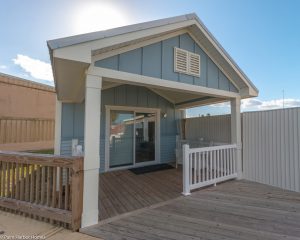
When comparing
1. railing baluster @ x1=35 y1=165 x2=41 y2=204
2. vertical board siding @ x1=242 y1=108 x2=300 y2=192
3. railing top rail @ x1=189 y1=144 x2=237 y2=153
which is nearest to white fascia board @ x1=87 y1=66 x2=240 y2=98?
vertical board siding @ x1=242 y1=108 x2=300 y2=192

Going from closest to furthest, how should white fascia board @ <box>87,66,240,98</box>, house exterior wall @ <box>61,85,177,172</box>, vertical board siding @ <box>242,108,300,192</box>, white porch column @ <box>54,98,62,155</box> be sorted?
white fascia board @ <box>87,66,240,98</box> < vertical board siding @ <box>242,108,300,192</box> < white porch column @ <box>54,98,62,155</box> < house exterior wall @ <box>61,85,177,172</box>

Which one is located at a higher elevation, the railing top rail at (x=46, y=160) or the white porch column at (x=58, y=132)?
the white porch column at (x=58, y=132)

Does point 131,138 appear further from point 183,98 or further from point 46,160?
point 46,160

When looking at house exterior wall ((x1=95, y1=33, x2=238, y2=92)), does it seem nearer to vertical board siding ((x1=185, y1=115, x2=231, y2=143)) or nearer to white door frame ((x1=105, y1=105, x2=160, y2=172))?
vertical board siding ((x1=185, y1=115, x2=231, y2=143))

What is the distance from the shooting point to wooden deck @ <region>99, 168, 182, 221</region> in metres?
3.67

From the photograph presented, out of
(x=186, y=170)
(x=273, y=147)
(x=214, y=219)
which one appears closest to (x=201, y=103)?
(x=273, y=147)

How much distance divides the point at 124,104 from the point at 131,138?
126cm

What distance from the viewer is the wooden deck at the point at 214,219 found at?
265 cm

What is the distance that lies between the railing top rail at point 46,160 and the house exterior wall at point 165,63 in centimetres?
153

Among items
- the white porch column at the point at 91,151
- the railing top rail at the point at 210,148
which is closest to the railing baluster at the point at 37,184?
the white porch column at the point at 91,151

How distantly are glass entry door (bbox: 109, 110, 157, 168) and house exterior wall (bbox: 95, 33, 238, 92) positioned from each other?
10.1 ft

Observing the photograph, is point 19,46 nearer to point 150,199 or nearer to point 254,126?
point 150,199

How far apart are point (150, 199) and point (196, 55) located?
3.52 m

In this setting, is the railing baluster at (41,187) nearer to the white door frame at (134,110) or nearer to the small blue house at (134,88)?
the small blue house at (134,88)
